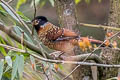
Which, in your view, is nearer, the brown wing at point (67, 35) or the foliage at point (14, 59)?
the foliage at point (14, 59)

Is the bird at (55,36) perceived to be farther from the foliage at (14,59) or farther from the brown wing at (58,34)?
the foliage at (14,59)

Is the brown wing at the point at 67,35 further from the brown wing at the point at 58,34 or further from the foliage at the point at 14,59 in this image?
the foliage at the point at 14,59

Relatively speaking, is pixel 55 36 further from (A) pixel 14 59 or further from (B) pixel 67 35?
(A) pixel 14 59

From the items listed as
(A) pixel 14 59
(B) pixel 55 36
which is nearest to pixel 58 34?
(B) pixel 55 36

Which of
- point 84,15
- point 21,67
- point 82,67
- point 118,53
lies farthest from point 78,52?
point 84,15

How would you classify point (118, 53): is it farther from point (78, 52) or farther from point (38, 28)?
point (38, 28)

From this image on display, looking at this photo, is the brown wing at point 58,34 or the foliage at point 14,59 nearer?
the foliage at point 14,59

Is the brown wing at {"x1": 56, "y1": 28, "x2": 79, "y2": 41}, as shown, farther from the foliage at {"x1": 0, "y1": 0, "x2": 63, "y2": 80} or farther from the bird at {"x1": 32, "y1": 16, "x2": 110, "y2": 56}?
the foliage at {"x1": 0, "y1": 0, "x2": 63, "y2": 80}

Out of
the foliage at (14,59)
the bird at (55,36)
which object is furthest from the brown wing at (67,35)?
the foliage at (14,59)

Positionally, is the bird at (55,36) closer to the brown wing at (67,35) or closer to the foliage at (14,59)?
the brown wing at (67,35)

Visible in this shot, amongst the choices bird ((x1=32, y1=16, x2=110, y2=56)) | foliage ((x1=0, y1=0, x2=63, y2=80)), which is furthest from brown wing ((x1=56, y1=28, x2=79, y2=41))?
foliage ((x1=0, y1=0, x2=63, y2=80))

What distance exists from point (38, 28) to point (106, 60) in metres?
0.68

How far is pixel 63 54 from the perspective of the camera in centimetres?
303

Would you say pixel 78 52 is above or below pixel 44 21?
below
